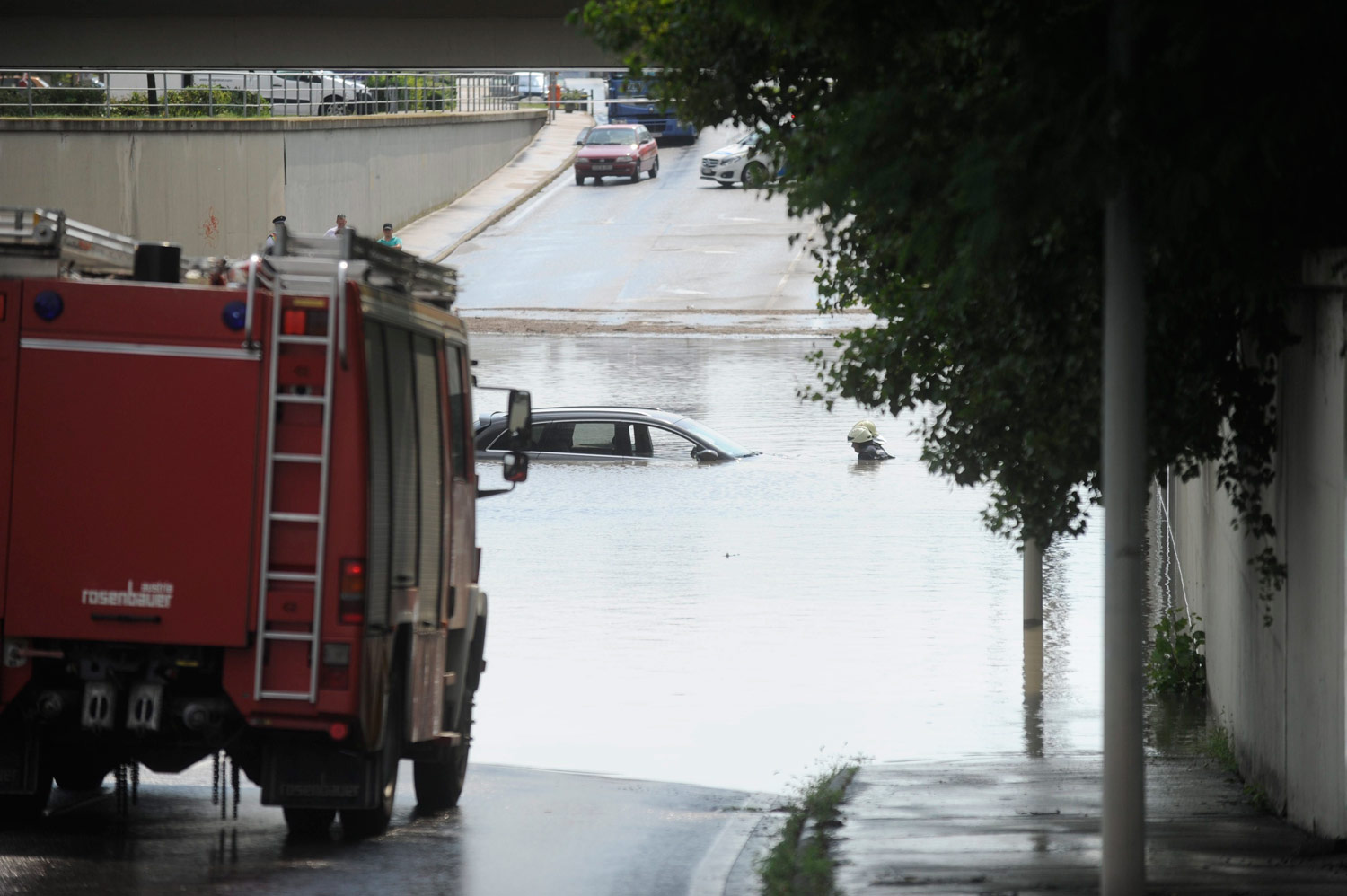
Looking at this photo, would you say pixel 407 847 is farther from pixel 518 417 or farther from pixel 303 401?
pixel 518 417

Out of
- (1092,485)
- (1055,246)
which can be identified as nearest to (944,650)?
(1092,485)

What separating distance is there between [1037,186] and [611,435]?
1925 cm

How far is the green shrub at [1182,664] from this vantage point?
45.3 feet

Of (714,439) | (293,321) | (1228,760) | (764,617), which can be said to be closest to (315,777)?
(293,321)

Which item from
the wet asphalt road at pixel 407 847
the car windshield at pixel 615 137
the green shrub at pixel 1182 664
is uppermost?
the car windshield at pixel 615 137

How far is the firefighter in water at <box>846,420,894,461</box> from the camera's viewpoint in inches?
1068

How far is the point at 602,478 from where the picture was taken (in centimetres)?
2523

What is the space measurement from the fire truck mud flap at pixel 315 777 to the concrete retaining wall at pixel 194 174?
37.7m

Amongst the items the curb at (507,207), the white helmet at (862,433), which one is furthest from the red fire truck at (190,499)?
the curb at (507,207)

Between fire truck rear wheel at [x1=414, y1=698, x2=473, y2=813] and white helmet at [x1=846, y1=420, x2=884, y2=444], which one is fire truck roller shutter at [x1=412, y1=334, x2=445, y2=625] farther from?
white helmet at [x1=846, y1=420, x2=884, y2=444]

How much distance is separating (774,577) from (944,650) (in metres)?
3.94

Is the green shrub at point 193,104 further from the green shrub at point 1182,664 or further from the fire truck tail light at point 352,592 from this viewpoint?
the fire truck tail light at point 352,592

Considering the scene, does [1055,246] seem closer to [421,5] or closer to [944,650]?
[944,650]

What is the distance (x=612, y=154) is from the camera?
58.4 m
